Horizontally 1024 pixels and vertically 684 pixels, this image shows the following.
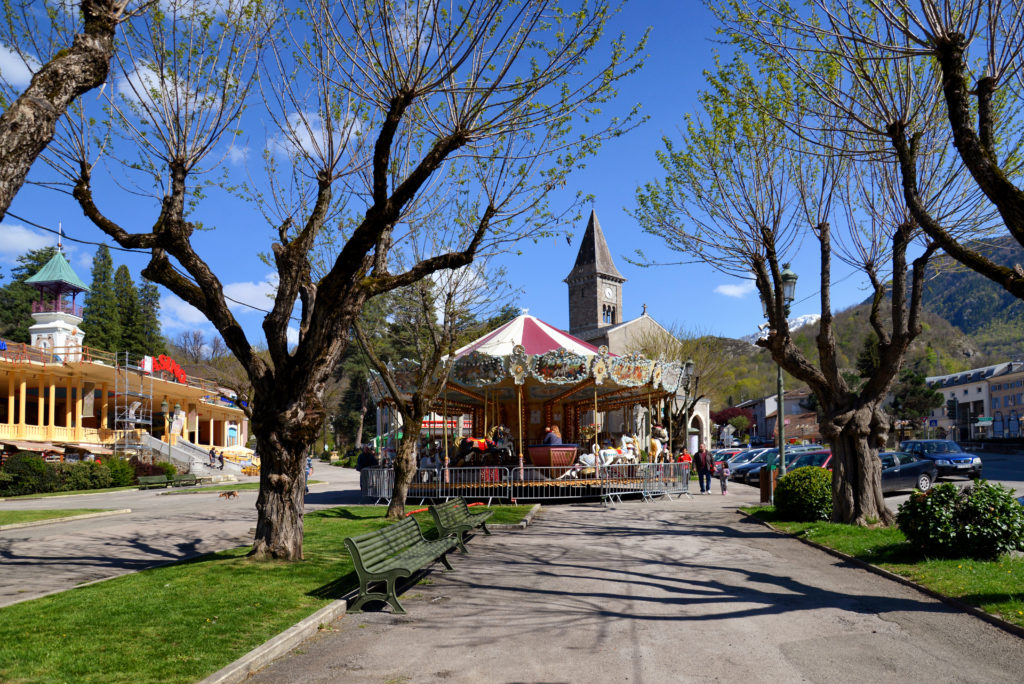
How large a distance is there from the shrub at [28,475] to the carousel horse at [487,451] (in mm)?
18471

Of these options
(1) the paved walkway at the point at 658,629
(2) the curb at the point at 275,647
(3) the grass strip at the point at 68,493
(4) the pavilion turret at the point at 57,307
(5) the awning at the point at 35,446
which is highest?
(4) the pavilion turret at the point at 57,307

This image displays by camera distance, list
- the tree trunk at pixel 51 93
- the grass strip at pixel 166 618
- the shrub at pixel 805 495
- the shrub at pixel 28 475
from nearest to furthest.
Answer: the tree trunk at pixel 51 93, the grass strip at pixel 166 618, the shrub at pixel 805 495, the shrub at pixel 28 475

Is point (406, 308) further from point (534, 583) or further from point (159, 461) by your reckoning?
point (159, 461)

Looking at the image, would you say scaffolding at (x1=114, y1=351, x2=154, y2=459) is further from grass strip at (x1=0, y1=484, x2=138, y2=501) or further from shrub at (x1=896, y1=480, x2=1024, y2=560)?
shrub at (x1=896, y1=480, x2=1024, y2=560)

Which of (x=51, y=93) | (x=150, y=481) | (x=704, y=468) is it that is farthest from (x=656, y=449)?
(x=150, y=481)

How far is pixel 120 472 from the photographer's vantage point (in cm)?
3356

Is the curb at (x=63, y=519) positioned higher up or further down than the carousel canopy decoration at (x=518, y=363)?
further down

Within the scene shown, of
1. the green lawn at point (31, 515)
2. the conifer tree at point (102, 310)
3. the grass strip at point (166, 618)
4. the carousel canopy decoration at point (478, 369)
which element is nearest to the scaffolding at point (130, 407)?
the conifer tree at point (102, 310)

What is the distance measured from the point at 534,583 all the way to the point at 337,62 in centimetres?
788

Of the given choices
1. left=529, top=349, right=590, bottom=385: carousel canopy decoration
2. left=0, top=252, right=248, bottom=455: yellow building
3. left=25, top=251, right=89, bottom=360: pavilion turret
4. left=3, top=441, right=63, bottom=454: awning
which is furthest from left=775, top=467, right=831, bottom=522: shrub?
left=25, top=251, right=89, bottom=360: pavilion turret

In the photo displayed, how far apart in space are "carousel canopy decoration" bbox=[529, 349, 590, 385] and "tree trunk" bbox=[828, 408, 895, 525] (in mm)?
8404

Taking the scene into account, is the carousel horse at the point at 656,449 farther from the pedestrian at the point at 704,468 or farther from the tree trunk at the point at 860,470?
the tree trunk at the point at 860,470

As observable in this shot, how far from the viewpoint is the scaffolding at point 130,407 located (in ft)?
137

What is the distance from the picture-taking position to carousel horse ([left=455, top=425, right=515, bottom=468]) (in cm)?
2253
